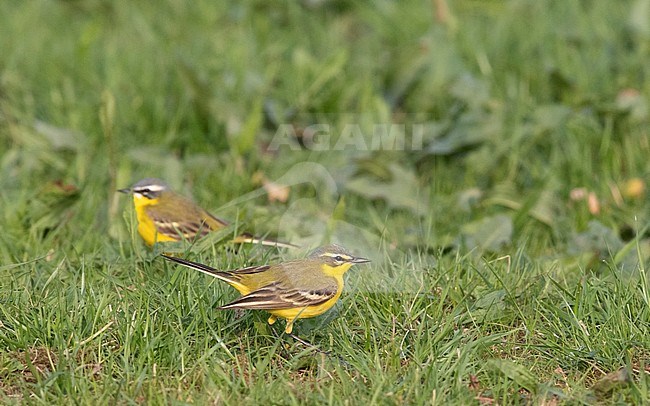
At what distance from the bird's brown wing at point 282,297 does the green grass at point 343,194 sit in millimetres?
235

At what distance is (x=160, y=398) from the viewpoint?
4.27 m

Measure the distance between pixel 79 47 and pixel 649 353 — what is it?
5.34 m

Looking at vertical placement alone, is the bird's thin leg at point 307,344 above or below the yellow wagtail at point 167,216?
above

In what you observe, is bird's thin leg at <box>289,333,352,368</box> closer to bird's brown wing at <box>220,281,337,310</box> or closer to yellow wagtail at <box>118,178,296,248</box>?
bird's brown wing at <box>220,281,337,310</box>

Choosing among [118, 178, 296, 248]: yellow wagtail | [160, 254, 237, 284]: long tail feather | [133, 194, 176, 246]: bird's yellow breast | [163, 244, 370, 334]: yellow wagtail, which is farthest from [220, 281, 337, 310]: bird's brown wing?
[133, 194, 176, 246]: bird's yellow breast

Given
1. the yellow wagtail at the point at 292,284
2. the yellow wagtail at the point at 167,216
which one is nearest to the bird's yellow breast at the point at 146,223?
the yellow wagtail at the point at 167,216

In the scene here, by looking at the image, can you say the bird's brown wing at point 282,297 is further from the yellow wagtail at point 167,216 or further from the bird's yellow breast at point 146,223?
the bird's yellow breast at point 146,223

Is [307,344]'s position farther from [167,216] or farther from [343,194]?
[343,194]

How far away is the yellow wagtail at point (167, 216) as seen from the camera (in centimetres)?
595

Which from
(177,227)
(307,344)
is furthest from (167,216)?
(307,344)

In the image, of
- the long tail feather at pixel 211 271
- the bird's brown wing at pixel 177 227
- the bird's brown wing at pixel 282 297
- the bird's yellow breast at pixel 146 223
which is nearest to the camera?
the bird's brown wing at pixel 282 297

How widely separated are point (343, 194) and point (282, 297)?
102 inches

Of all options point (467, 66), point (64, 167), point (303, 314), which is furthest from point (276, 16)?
point (303, 314)

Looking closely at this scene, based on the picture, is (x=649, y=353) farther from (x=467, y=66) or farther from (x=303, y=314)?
(x=467, y=66)
